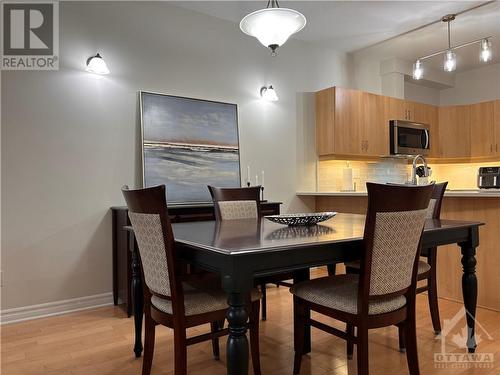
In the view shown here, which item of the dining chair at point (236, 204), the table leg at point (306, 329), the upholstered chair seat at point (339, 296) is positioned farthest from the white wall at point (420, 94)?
the upholstered chair seat at point (339, 296)

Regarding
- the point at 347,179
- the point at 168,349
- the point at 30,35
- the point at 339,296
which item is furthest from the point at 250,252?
the point at 347,179

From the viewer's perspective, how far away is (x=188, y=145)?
3611 mm

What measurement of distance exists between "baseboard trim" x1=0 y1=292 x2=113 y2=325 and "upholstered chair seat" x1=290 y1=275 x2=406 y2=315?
6.74ft

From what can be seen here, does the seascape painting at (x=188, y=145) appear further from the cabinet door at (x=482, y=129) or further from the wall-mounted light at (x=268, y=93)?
the cabinet door at (x=482, y=129)

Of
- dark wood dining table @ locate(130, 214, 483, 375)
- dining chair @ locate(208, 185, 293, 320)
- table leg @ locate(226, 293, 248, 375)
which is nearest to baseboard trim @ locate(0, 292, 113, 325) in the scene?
dining chair @ locate(208, 185, 293, 320)

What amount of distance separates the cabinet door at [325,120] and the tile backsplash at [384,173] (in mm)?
269

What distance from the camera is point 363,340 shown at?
158 cm

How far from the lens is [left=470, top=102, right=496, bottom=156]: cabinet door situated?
521 cm

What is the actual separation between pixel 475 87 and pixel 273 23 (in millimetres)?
4992

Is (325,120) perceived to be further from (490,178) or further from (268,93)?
(490,178)

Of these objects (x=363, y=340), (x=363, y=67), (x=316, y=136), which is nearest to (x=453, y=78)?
(x=363, y=67)

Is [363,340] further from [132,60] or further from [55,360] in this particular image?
[132,60]

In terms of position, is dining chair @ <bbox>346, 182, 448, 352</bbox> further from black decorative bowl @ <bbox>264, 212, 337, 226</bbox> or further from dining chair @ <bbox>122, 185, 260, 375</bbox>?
dining chair @ <bbox>122, 185, 260, 375</bbox>

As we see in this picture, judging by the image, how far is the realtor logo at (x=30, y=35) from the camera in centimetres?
294
